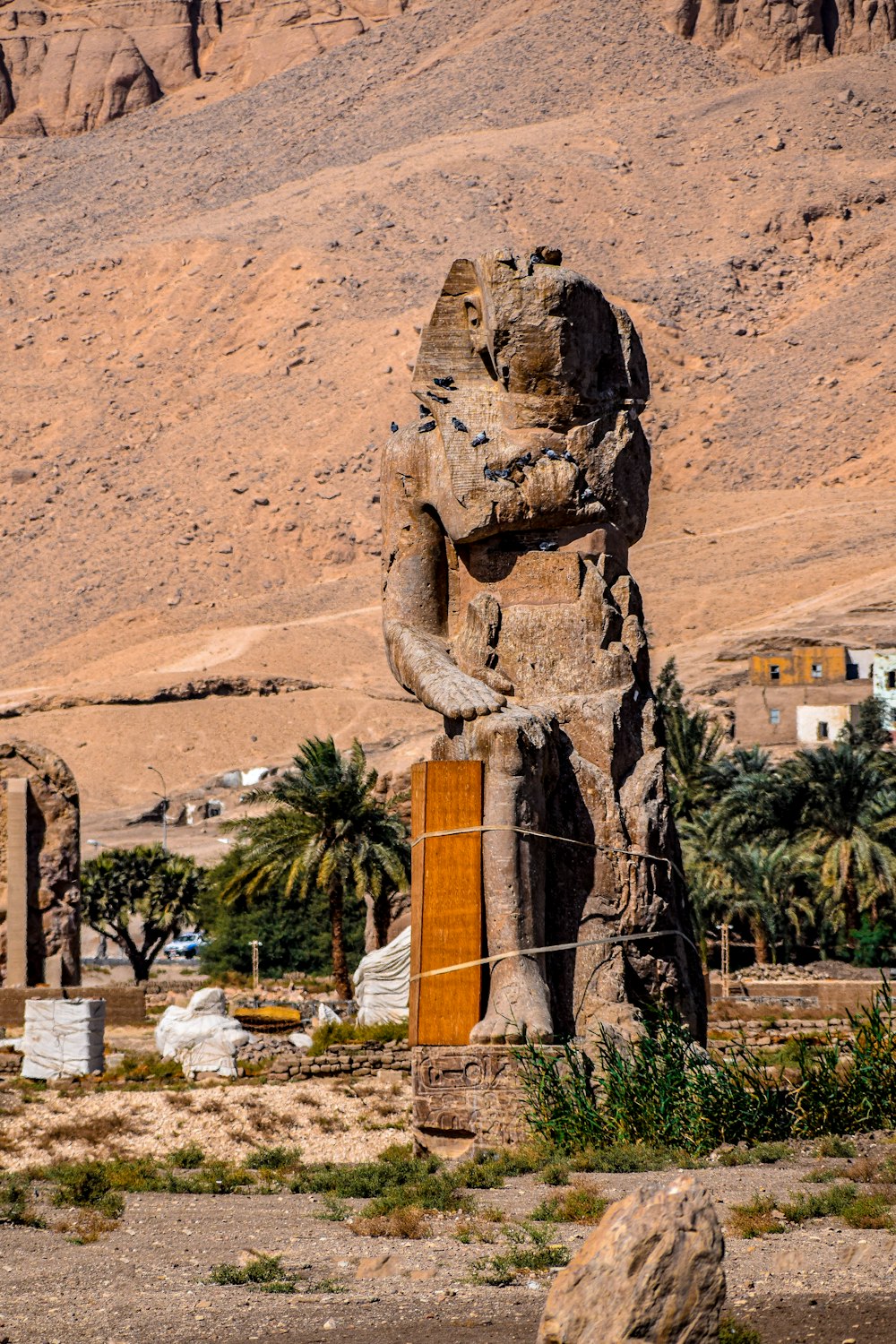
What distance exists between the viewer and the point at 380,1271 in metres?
6.16

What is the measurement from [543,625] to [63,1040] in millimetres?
5864

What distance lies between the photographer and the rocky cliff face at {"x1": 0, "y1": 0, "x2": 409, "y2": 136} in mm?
133625

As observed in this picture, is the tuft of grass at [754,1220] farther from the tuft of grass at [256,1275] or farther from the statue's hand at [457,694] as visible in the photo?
the statue's hand at [457,694]

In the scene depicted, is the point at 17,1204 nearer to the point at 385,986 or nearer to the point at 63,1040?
the point at 63,1040

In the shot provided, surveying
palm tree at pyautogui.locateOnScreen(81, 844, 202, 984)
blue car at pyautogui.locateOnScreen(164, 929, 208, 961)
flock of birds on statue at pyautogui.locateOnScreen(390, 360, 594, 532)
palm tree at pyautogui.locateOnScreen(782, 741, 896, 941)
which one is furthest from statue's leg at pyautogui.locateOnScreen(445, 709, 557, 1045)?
blue car at pyautogui.locateOnScreen(164, 929, 208, 961)

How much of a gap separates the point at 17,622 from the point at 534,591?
72.0 metres

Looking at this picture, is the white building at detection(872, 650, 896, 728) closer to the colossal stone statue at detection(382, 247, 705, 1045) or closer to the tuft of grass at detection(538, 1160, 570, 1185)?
the colossal stone statue at detection(382, 247, 705, 1045)

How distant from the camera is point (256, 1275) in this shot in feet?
20.2

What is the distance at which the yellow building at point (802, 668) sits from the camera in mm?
53906

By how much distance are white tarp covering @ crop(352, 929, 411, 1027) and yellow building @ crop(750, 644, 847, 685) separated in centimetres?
Result: 3604

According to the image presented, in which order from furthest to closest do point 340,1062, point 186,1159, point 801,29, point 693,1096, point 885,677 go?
point 801,29, point 885,677, point 340,1062, point 186,1159, point 693,1096

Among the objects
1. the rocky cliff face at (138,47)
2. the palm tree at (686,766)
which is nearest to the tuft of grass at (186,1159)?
the palm tree at (686,766)

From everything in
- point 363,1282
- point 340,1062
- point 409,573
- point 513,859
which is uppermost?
point 409,573

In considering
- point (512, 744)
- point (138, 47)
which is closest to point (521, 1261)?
point (512, 744)
